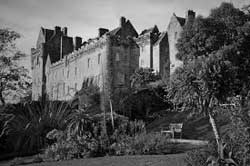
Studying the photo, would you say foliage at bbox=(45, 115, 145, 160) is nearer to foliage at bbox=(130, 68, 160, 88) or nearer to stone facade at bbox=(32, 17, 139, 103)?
foliage at bbox=(130, 68, 160, 88)

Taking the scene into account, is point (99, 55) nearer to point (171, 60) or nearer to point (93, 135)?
point (171, 60)

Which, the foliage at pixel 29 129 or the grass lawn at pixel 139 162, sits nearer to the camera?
the grass lawn at pixel 139 162

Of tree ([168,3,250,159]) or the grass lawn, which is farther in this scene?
tree ([168,3,250,159])

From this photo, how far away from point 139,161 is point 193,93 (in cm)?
397

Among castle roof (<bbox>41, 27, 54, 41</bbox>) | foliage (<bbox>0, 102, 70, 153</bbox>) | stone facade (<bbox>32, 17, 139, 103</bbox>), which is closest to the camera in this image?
foliage (<bbox>0, 102, 70, 153</bbox>)

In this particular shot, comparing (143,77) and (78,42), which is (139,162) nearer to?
(143,77)

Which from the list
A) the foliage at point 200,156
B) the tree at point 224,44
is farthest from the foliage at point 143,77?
the foliage at point 200,156

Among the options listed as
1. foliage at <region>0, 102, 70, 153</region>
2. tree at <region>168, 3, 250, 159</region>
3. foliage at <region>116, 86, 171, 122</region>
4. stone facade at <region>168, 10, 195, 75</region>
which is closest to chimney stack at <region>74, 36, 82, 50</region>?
stone facade at <region>168, 10, 195, 75</region>

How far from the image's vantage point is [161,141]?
14.3 meters

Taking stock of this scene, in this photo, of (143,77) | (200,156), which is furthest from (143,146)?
(143,77)

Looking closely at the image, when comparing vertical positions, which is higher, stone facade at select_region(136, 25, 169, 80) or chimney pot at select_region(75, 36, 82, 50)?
chimney pot at select_region(75, 36, 82, 50)

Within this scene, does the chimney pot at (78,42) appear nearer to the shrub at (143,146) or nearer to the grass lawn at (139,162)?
the shrub at (143,146)

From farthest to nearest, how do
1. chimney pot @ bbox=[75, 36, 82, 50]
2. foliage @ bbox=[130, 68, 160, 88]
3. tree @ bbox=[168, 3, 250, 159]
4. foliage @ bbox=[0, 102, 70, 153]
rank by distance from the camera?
chimney pot @ bbox=[75, 36, 82, 50] < foliage @ bbox=[130, 68, 160, 88] < foliage @ bbox=[0, 102, 70, 153] < tree @ bbox=[168, 3, 250, 159]

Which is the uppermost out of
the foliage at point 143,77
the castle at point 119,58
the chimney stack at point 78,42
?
the chimney stack at point 78,42
